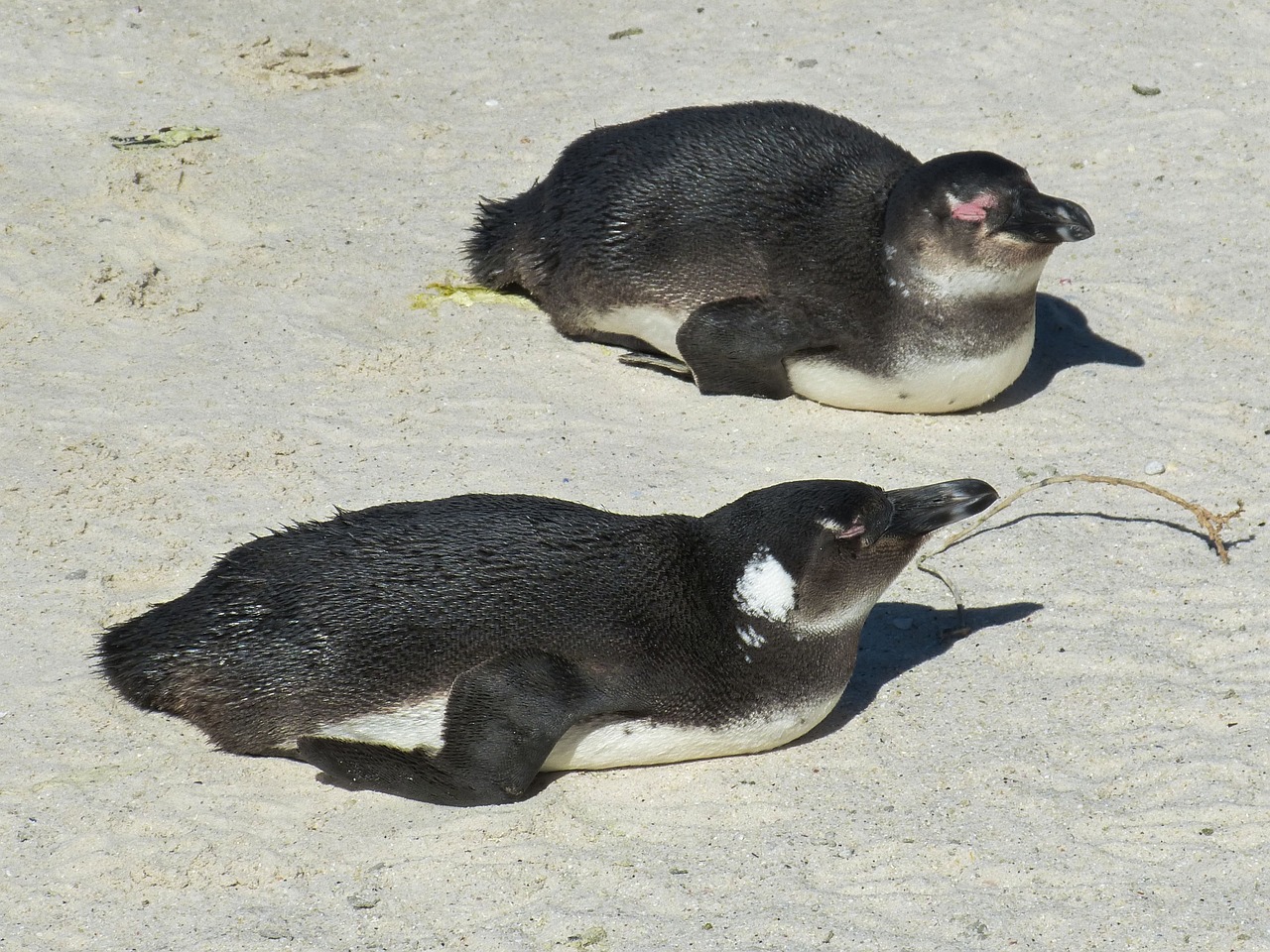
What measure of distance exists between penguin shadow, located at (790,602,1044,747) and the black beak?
550 millimetres

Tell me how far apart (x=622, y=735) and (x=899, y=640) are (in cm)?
119

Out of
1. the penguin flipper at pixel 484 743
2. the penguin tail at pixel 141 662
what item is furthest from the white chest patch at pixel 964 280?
the penguin tail at pixel 141 662

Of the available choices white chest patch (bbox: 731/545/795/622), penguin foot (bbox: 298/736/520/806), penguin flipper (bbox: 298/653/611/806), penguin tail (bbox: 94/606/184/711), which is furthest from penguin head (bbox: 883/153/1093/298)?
penguin tail (bbox: 94/606/184/711)

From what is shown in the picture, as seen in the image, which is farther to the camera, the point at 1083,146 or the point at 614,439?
A: the point at 1083,146

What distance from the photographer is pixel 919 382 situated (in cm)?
631

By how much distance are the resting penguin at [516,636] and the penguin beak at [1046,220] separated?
6.89 ft

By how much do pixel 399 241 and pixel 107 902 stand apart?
423cm

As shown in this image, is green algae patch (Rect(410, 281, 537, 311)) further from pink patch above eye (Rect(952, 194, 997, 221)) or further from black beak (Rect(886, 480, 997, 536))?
black beak (Rect(886, 480, 997, 536))

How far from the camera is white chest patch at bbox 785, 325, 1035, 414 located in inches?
248

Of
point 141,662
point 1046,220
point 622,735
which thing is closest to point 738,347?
point 1046,220

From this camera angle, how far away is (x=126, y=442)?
5.75 meters

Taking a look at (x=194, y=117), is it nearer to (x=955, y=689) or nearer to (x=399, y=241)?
(x=399, y=241)

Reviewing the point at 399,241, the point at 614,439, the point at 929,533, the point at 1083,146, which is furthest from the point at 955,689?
the point at 1083,146

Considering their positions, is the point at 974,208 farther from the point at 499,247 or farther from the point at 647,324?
the point at 499,247
